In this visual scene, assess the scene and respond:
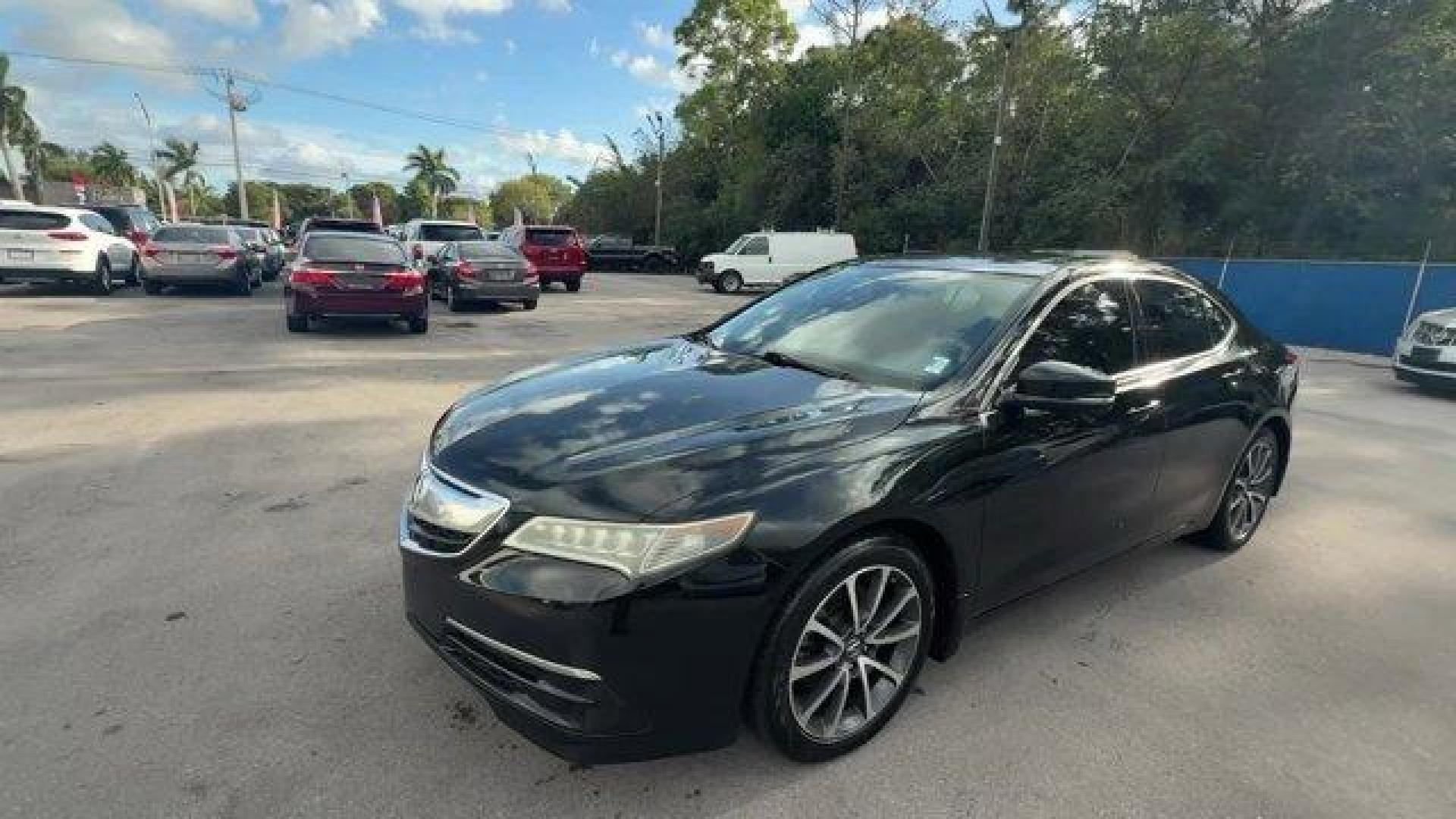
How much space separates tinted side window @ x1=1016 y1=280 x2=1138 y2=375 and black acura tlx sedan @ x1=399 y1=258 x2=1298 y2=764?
0.01m

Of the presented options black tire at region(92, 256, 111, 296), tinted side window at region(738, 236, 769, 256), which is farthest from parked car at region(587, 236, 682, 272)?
black tire at region(92, 256, 111, 296)

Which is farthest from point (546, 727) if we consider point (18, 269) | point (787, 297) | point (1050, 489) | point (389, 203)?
point (389, 203)

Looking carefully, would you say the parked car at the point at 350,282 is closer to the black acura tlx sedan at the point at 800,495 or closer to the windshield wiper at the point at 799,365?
the black acura tlx sedan at the point at 800,495

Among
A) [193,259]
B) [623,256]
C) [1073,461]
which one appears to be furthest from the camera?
[623,256]

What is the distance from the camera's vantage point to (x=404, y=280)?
37.2ft

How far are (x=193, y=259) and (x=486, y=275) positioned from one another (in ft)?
17.7

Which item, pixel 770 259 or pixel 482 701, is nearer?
pixel 482 701

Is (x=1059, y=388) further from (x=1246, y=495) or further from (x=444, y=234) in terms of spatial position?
(x=444, y=234)

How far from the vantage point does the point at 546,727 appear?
88.0 inches

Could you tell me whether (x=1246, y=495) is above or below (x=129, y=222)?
below

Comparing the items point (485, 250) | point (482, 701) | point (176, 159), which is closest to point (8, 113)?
point (176, 159)

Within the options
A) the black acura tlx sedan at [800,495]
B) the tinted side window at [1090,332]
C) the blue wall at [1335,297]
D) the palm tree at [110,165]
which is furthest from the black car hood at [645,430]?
the palm tree at [110,165]

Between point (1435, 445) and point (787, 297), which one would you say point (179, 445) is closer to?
point (787, 297)

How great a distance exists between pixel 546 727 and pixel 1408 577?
15.0 feet
